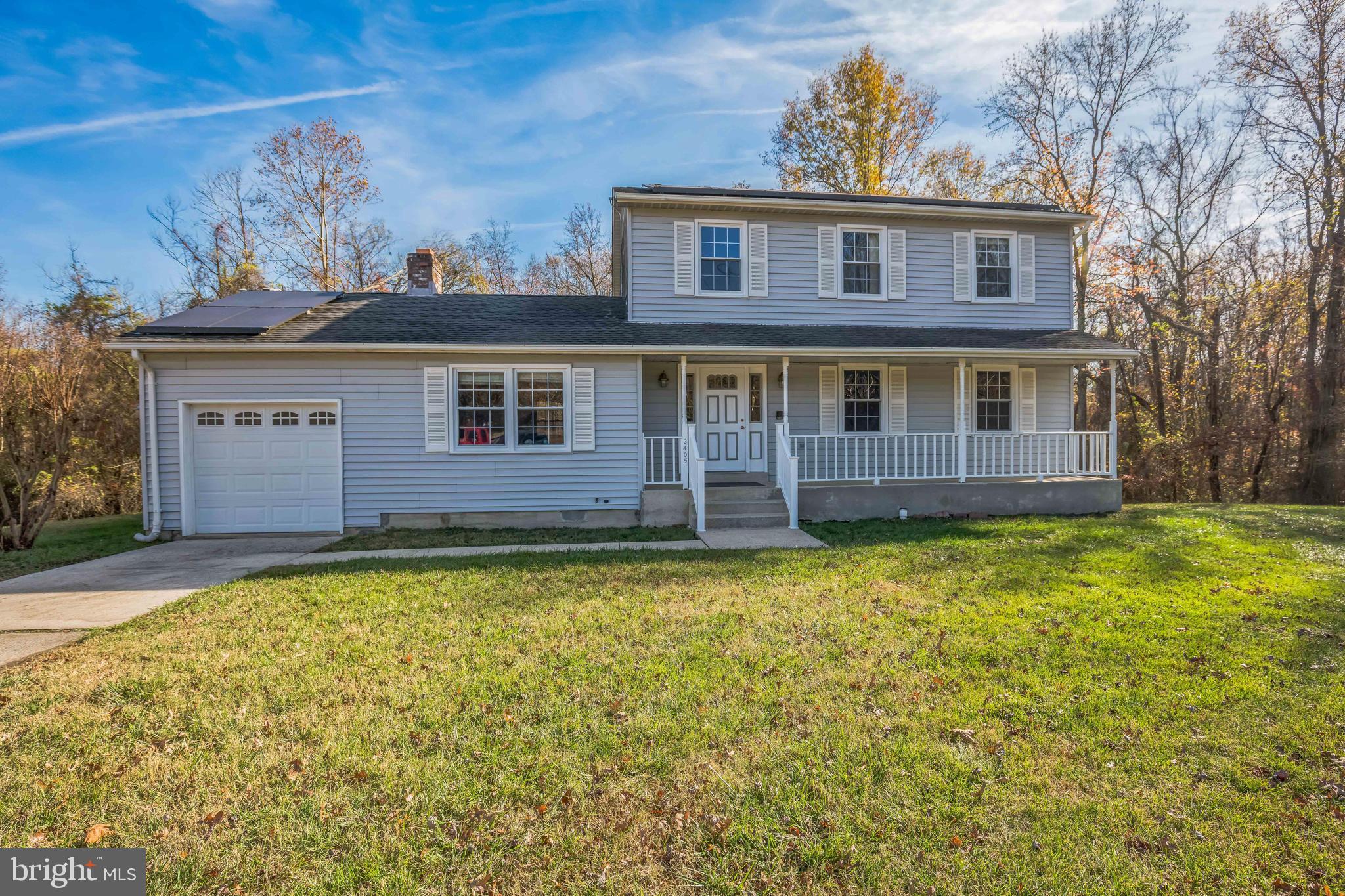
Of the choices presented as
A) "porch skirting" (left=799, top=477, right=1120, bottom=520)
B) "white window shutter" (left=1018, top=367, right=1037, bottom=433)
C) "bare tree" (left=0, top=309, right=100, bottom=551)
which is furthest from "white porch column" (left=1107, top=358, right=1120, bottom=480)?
"bare tree" (left=0, top=309, right=100, bottom=551)

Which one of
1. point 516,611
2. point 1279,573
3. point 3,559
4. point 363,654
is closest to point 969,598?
point 1279,573

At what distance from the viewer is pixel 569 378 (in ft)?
33.2

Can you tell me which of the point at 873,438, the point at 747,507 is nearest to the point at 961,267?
the point at 873,438

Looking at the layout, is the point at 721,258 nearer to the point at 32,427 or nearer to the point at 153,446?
the point at 153,446

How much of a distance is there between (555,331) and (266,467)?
5409 mm

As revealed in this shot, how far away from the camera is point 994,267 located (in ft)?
40.3

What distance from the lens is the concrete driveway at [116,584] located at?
500 centimetres

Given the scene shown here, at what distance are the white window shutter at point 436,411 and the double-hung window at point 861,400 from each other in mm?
7597

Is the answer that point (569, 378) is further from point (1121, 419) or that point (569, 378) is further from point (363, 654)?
point (1121, 419)

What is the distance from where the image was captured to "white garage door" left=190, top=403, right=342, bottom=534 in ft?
31.5

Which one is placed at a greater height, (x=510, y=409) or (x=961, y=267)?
(x=961, y=267)

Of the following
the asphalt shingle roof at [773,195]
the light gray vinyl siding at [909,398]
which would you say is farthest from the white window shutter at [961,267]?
the light gray vinyl siding at [909,398]

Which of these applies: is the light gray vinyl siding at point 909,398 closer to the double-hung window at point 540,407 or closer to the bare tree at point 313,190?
the double-hung window at point 540,407

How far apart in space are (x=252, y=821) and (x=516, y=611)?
2833 mm
